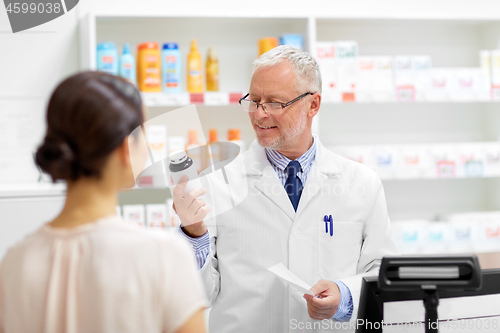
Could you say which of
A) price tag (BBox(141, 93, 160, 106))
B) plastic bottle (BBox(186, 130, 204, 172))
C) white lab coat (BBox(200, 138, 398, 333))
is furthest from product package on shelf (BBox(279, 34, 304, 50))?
plastic bottle (BBox(186, 130, 204, 172))

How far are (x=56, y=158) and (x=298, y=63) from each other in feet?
3.98

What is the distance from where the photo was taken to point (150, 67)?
8.41 feet

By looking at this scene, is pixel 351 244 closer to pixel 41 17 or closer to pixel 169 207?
pixel 169 207

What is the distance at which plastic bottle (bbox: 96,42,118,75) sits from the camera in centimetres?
253

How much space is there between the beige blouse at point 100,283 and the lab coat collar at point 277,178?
0.96m

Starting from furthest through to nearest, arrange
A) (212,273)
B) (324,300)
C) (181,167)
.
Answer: (212,273), (324,300), (181,167)

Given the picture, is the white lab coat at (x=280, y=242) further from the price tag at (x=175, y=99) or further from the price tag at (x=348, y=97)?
the price tag at (x=348, y=97)

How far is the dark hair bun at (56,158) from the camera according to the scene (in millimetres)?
675

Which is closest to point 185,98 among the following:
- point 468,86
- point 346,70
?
point 346,70

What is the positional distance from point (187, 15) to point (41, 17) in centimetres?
98

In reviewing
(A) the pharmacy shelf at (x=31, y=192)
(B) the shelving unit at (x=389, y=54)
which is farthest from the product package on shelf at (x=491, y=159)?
(A) the pharmacy shelf at (x=31, y=192)

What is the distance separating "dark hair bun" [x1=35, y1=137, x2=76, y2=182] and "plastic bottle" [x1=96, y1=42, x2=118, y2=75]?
1959 millimetres

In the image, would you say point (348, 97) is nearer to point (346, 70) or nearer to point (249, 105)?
point (346, 70)

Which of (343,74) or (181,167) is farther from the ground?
(343,74)
